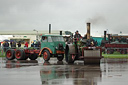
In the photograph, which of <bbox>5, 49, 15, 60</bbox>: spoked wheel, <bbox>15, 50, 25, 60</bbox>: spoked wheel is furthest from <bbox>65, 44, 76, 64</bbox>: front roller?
<bbox>5, 49, 15, 60</bbox>: spoked wheel

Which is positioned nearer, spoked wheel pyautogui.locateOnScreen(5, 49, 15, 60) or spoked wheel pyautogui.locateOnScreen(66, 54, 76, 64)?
spoked wheel pyautogui.locateOnScreen(66, 54, 76, 64)

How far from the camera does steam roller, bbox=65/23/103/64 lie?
59.3 feet

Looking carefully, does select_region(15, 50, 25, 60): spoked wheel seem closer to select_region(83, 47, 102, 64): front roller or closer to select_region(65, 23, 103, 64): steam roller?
select_region(65, 23, 103, 64): steam roller

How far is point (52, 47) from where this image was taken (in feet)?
75.8

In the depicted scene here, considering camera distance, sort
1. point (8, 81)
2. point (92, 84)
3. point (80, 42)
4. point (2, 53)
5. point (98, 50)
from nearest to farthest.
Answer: point (92, 84) → point (8, 81) → point (98, 50) → point (80, 42) → point (2, 53)

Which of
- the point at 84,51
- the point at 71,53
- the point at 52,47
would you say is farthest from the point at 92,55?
the point at 52,47

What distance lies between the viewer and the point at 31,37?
6875cm

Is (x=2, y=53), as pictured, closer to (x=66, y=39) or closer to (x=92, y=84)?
(x=66, y=39)

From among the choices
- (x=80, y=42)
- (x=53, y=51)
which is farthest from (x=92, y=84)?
(x=53, y=51)

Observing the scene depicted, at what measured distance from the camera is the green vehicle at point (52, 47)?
75.4 ft

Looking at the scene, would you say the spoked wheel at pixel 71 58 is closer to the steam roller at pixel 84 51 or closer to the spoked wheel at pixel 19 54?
the steam roller at pixel 84 51

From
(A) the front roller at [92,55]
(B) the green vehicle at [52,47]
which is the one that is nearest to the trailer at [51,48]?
(B) the green vehicle at [52,47]

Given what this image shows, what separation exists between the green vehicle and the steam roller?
211 cm

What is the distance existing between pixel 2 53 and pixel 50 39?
11.3 metres
